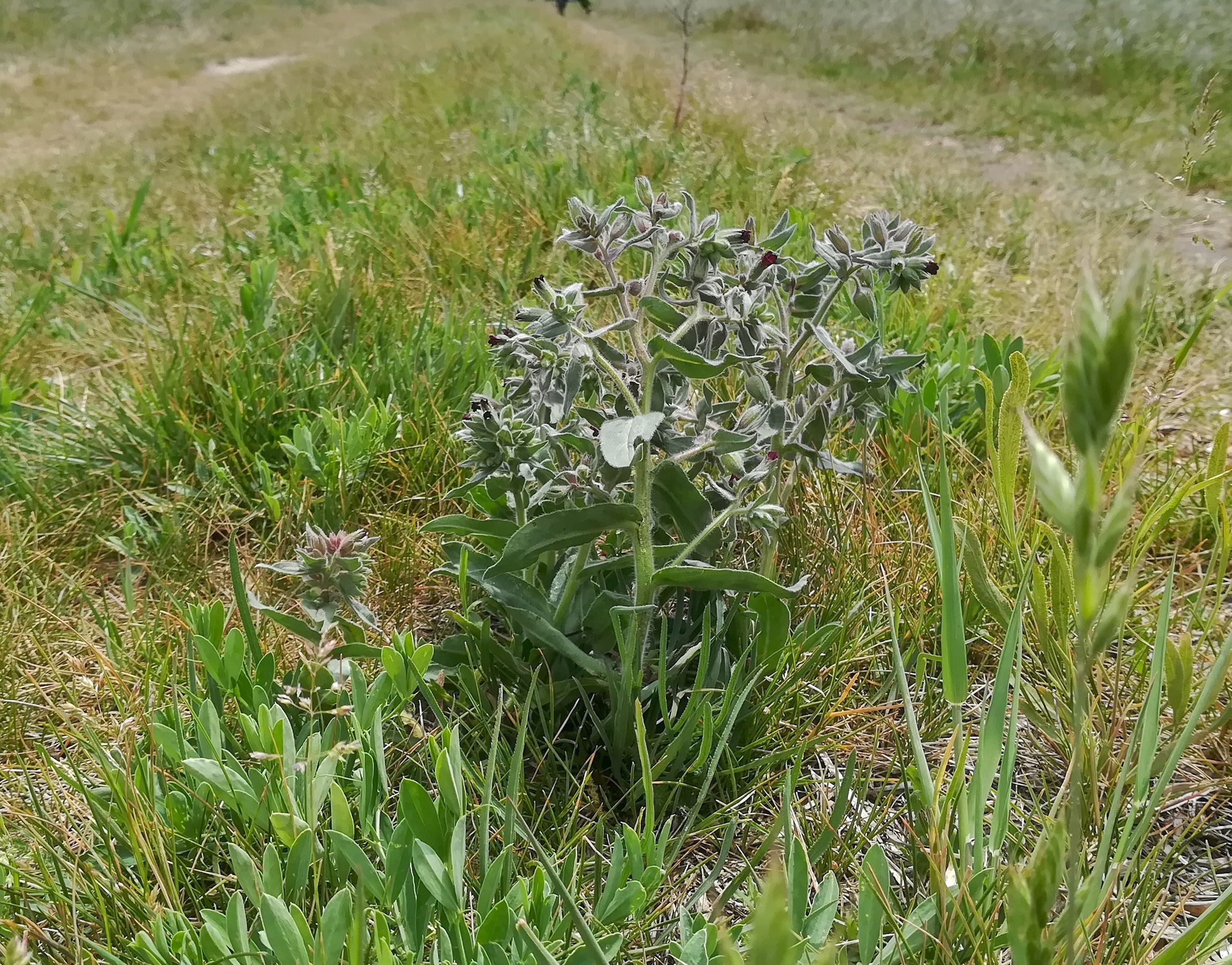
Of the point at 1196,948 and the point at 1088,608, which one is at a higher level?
the point at 1088,608

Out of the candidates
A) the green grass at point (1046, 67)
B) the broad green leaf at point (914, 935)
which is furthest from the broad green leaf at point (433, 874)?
the green grass at point (1046, 67)

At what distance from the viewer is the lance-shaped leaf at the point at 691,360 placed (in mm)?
1047

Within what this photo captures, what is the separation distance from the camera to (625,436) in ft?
3.34

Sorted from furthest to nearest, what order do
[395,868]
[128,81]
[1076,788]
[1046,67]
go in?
[128,81] < [1046,67] < [395,868] < [1076,788]

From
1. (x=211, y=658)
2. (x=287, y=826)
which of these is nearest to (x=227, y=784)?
(x=287, y=826)

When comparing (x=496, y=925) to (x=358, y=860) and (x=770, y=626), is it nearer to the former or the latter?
(x=358, y=860)

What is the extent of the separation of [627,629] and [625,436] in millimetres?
341

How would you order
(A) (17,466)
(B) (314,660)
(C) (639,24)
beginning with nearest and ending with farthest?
(B) (314,660) < (A) (17,466) < (C) (639,24)

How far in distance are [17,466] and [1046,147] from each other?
6314mm

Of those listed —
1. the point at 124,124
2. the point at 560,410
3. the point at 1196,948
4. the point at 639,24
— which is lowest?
the point at 1196,948

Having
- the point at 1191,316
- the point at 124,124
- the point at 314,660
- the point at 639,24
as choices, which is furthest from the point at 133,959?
the point at 639,24

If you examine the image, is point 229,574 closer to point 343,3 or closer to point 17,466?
point 17,466

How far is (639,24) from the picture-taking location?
2080 centimetres

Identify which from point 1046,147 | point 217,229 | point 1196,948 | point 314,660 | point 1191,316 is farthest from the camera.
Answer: point 1046,147
